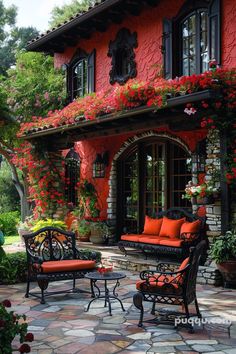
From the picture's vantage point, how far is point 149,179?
38.2 ft

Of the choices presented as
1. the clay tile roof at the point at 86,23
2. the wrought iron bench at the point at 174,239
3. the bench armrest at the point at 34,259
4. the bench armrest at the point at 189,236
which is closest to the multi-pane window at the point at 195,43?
the clay tile roof at the point at 86,23

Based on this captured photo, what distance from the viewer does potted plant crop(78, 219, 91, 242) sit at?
492 inches

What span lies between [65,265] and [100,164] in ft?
18.8

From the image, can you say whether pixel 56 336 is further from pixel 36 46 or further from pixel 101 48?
pixel 36 46

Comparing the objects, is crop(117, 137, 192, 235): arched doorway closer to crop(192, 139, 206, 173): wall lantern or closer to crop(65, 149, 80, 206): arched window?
crop(192, 139, 206, 173): wall lantern

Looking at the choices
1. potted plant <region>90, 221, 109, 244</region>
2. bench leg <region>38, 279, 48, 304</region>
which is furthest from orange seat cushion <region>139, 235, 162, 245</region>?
bench leg <region>38, 279, 48, 304</region>

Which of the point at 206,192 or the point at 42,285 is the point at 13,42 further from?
the point at 42,285

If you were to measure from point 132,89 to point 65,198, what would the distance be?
5080mm

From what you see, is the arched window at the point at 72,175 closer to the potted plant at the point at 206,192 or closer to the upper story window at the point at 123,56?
the upper story window at the point at 123,56

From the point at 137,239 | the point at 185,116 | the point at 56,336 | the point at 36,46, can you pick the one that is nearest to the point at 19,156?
the point at 36,46

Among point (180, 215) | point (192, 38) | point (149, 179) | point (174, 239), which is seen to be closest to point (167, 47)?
point (192, 38)

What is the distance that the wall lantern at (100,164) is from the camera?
1260 cm

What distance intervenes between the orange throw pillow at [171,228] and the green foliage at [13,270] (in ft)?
9.72

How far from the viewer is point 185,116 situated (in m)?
8.95
